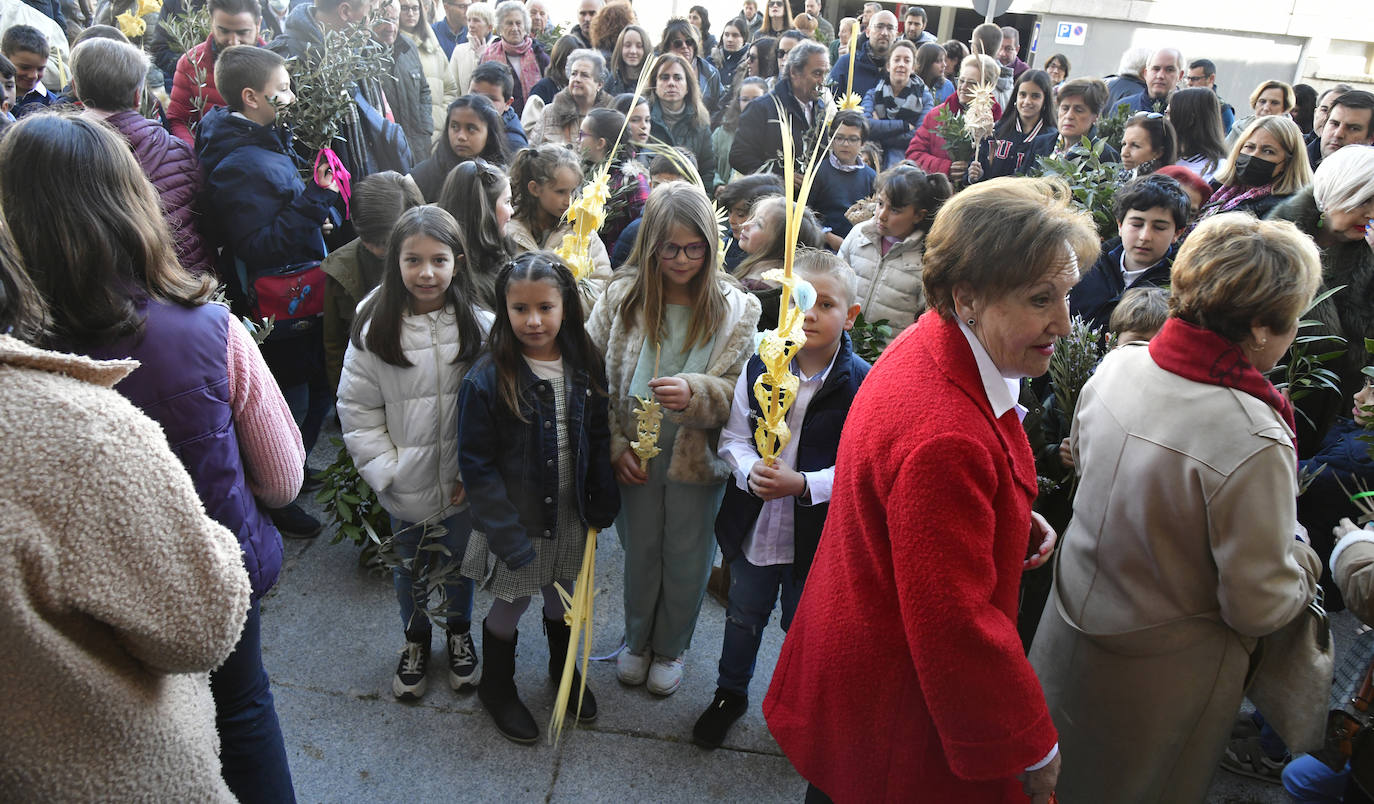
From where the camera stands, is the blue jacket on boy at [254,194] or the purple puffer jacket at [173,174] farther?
the blue jacket on boy at [254,194]

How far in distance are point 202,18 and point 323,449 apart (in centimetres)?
320

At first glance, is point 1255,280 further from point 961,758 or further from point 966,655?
point 961,758

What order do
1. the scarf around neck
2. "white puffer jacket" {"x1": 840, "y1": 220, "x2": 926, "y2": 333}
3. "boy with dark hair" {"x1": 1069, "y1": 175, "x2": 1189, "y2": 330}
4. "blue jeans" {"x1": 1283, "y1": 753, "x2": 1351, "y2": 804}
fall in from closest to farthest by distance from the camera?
"blue jeans" {"x1": 1283, "y1": 753, "x2": 1351, "y2": 804}
"boy with dark hair" {"x1": 1069, "y1": 175, "x2": 1189, "y2": 330}
"white puffer jacket" {"x1": 840, "y1": 220, "x2": 926, "y2": 333}
the scarf around neck

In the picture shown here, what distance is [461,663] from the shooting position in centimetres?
311

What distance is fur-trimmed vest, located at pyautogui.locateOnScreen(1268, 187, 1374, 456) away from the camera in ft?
10.6

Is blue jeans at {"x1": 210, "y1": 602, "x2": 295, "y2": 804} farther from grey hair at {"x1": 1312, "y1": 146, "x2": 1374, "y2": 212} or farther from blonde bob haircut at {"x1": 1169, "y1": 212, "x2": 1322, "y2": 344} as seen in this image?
grey hair at {"x1": 1312, "y1": 146, "x2": 1374, "y2": 212}

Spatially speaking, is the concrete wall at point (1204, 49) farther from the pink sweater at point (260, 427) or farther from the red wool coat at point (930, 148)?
the pink sweater at point (260, 427)

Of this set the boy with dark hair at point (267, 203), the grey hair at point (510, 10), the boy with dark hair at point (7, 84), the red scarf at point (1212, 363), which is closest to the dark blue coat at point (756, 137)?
the grey hair at point (510, 10)

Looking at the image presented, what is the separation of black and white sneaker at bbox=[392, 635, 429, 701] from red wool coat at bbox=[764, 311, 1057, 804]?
172 centimetres

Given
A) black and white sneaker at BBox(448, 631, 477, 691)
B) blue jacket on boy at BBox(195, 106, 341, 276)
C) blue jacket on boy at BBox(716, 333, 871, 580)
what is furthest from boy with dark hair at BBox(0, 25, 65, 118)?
blue jacket on boy at BBox(716, 333, 871, 580)

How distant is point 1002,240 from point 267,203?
3303mm

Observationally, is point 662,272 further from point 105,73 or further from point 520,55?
point 520,55

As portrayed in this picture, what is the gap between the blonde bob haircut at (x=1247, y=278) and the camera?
1.85 meters

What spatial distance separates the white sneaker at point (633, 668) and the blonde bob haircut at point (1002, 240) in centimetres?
201
